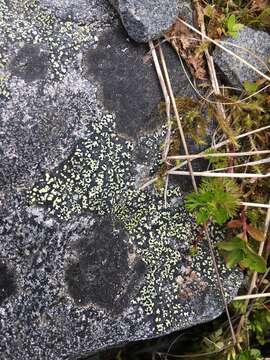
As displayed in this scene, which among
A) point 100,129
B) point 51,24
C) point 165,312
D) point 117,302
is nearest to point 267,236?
point 165,312

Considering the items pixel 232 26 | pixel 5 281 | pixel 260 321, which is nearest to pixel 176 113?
pixel 232 26

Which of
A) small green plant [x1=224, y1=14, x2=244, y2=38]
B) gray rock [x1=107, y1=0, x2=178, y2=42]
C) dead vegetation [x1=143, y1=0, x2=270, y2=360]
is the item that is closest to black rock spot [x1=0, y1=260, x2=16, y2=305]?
dead vegetation [x1=143, y1=0, x2=270, y2=360]

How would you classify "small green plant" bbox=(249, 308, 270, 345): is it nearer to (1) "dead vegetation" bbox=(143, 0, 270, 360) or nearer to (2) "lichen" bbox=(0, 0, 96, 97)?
(1) "dead vegetation" bbox=(143, 0, 270, 360)

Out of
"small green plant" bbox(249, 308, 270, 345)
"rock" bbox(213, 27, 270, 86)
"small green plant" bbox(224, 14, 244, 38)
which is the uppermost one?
"small green plant" bbox(224, 14, 244, 38)

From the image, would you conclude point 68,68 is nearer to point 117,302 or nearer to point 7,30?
point 7,30

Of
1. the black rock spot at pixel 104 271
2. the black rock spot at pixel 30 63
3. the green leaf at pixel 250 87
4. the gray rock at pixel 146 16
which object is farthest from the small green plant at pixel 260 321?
the black rock spot at pixel 30 63

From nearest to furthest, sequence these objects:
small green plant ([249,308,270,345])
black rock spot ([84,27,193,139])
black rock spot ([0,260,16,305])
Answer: black rock spot ([0,260,16,305]) → black rock spot ([84,27,193,139]) → small green plant ([249,308,270,345])
